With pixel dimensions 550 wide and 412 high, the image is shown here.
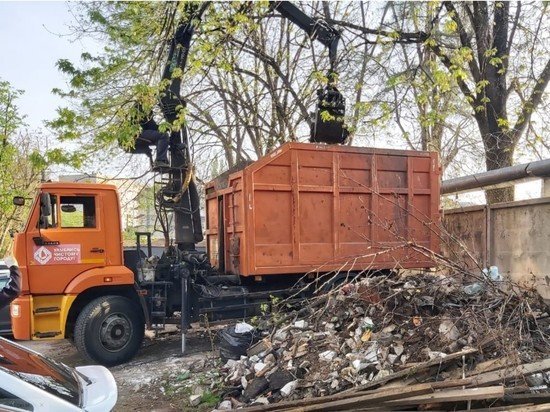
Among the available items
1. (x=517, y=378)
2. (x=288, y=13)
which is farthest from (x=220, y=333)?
(x=288, y=13)

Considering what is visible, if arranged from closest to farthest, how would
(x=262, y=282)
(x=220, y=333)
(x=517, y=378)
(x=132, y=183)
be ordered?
(x=517, y=378), (x=220, y=333), (x=262, y=282), (x=132, y=183)

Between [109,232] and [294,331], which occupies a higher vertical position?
[109,232]

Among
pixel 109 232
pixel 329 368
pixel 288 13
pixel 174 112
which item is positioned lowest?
pixel 329 368

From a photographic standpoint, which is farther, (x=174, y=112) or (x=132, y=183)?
(x=132, y=183)

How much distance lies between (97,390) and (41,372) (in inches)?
13.3

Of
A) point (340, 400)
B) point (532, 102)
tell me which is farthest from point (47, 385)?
point (532, 102)

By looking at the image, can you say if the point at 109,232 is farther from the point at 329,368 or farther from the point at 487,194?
the point at 487,194

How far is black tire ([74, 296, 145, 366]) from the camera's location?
21.5ft

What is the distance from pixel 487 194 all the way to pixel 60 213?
8.82 meters

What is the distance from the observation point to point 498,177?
31.0 feet

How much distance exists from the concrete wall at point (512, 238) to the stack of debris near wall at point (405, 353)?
1.50m

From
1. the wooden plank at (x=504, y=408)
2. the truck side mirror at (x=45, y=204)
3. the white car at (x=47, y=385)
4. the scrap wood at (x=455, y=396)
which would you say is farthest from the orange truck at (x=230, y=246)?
the white car at (x=47, y=385)

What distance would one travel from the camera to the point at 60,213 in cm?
668

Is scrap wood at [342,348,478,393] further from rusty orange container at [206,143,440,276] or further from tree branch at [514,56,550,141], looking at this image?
tree branch at [514,56,550,141]
